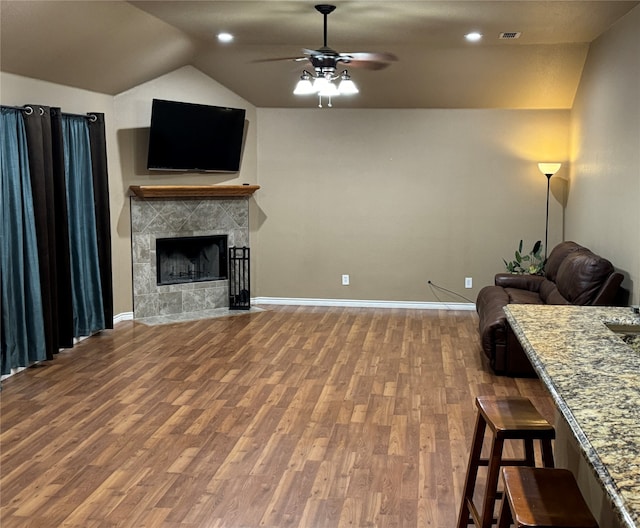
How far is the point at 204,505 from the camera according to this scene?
337 cm

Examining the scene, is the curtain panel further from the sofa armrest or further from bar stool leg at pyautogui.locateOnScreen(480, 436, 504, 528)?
bar stool leg at pyautogui.locateOnScreen(480, 436, 504, 528)

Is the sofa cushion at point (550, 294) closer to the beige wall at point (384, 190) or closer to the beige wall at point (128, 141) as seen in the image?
the beige wall at point (384, 190)

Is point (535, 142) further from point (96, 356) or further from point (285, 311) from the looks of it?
point (96, 356)

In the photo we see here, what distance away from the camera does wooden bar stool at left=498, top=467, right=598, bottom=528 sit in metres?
1.91

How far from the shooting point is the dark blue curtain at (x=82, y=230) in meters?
6.28

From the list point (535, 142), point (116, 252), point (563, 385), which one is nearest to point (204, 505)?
point (563, 385)

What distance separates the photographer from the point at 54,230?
588cm

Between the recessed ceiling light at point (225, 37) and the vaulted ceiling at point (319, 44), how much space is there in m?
0.06

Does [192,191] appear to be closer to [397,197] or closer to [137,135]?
[137,135]

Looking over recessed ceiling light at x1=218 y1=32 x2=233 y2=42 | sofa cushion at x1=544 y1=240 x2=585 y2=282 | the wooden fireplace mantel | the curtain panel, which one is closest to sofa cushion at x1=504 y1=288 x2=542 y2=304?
sofa cushion at x1=544 y1=240 x2=585 y2=282

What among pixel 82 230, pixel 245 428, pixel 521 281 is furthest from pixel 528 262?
pixel 82 230

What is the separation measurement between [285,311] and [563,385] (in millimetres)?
6242

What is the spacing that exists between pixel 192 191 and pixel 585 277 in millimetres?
4129

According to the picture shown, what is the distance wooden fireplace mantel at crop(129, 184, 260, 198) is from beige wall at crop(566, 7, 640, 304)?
3.54 meters
